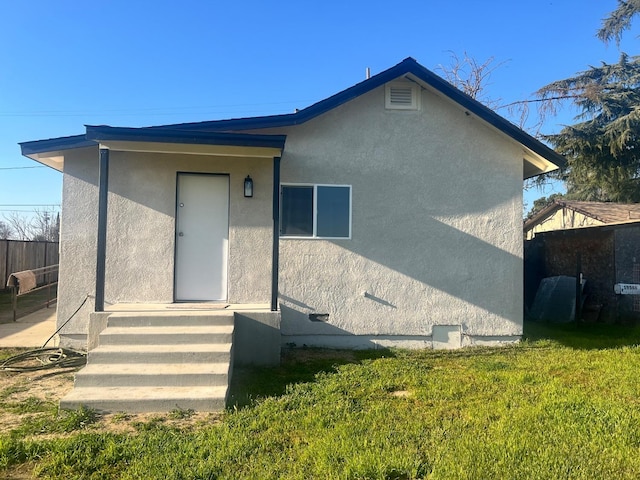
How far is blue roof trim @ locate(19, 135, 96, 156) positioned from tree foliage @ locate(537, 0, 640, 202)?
1441 cm

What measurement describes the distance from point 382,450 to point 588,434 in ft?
6.19

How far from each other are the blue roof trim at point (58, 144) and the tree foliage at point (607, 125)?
14.4 meters

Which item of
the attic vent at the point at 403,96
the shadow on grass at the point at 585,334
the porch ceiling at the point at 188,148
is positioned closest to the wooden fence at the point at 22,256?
the porch ceiling at the point at 188,148

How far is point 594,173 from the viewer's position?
15016mm

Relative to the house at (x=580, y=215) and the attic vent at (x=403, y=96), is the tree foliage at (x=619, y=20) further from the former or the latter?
the attic vent at (x=403, y=96)

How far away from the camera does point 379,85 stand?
725 cm

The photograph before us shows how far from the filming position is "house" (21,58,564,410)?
683cm

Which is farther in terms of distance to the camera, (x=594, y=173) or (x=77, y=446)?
(x=594, y=173)

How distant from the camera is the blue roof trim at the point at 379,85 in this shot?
689cm

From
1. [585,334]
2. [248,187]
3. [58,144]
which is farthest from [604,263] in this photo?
[58,144]

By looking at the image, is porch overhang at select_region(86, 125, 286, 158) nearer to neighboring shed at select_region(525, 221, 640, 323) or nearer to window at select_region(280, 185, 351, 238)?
window at select_region(280, 185, 351, 238)

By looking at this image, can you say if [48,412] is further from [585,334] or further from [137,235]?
[585,334]

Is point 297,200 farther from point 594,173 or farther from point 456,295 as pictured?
point 594,173

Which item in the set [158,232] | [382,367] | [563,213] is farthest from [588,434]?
[563,213]
